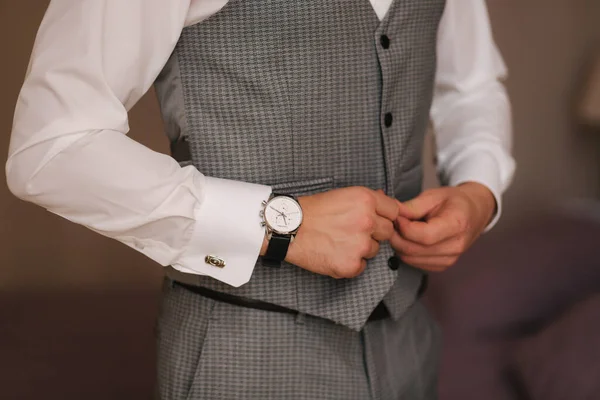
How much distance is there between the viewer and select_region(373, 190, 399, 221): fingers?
802mm

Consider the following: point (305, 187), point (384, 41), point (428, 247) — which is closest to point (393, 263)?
point (428, 247)

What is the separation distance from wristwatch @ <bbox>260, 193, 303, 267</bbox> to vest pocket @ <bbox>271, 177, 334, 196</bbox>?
0.05 meters

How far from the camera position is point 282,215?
76 centimetres

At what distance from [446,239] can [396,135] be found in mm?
154

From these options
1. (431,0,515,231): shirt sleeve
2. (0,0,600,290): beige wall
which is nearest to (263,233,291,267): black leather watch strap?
(431,0,515,231): shirt sleeve

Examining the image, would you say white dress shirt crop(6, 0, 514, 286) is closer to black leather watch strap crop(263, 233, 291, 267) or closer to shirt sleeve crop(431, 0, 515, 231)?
black leather watch strap crop(263, 233, 291, 267)

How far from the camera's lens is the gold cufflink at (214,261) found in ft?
2.52

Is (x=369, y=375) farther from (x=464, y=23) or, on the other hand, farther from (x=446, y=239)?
(x=464, y=23)

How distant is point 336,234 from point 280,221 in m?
0.07

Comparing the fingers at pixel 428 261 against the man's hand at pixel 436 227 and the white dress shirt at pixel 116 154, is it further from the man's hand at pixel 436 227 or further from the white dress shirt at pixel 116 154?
the white dress shirt at pixel 116 154

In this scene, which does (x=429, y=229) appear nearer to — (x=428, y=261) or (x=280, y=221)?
(x=428, y=261)

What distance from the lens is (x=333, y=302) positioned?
85 centimetres

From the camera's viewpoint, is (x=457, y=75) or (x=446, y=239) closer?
(x=446, y=239)

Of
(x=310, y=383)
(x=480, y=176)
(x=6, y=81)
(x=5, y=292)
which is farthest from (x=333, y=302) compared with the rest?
(x=6, y=81)
